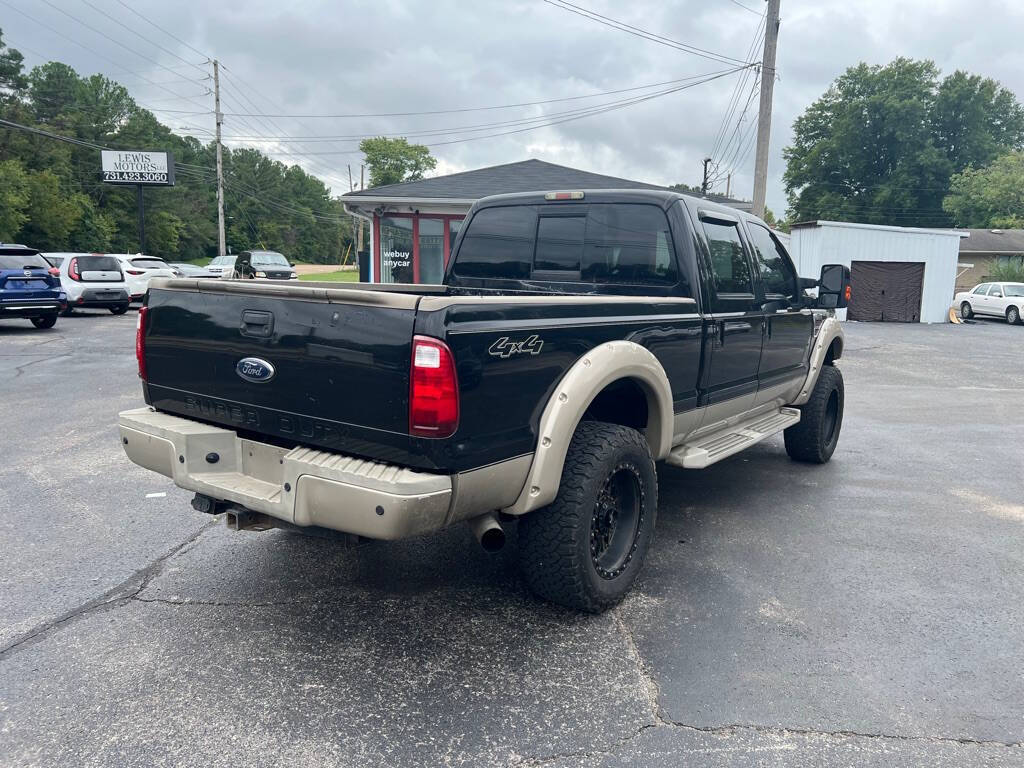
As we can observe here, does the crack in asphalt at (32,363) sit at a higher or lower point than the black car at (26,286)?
lower

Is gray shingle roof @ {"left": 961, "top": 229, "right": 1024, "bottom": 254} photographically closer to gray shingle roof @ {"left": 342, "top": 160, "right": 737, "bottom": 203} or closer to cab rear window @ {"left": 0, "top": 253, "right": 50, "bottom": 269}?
gray shingle roof @ {"left": 342, "top": 160, "right": 737, "bottom": 203}

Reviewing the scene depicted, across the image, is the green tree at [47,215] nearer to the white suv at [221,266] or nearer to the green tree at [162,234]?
the green tree at [162,234]

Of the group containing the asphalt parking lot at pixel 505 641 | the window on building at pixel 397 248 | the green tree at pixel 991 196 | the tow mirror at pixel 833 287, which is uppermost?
the green tree at pixel 991 196

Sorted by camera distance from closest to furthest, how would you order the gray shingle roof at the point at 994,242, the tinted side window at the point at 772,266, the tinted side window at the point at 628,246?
the tinted side window at the point at 628,246 → the tinted side window at the point at 772,266 → the gray shingle roof at the point at 994,242

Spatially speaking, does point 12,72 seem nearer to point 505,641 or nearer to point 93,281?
point 93,281

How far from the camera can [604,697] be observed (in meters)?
2.77

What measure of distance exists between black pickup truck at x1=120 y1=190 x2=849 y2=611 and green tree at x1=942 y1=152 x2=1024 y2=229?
5709 centimetres

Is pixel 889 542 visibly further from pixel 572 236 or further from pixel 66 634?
pixel 66 634

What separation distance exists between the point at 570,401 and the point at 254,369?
1.31m

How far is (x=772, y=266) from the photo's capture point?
208 inches

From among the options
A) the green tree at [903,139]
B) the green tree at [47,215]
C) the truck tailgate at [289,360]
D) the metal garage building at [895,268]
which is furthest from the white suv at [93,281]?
the green tree at [903,139]

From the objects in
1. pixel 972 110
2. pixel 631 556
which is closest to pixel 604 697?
pixel 631 556

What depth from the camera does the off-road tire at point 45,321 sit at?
50.9ft

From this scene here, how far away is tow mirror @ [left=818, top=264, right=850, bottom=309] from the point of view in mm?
5680
